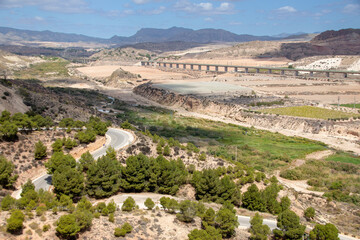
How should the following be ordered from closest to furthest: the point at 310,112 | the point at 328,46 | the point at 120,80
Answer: the point at 310,112 → the point at 120,80 → the point at 328,46

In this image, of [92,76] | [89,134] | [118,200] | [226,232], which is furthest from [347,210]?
[92,76]

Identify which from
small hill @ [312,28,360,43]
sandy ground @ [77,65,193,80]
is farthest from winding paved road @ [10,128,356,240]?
small hill @ [312,28,360,43]

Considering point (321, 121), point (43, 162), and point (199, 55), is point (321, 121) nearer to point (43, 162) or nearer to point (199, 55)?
point (43, 162)

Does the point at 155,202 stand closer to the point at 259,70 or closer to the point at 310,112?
the point at 310,112

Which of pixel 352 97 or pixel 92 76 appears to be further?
pixel 92 76

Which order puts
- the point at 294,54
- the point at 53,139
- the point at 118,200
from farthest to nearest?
the point at 294,54, the point at 53,139, the point at 118,200

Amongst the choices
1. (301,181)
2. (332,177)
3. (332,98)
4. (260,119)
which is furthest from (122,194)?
(332,98)

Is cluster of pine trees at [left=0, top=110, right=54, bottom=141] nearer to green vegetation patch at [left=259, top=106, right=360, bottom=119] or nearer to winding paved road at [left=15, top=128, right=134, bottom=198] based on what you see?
winding paved road at [left=15, top=128, right=134, bottom=198]
